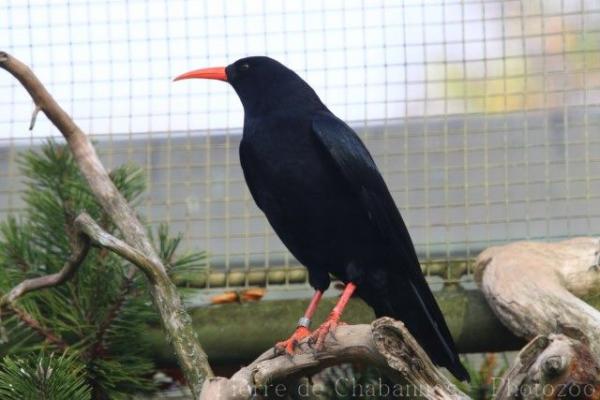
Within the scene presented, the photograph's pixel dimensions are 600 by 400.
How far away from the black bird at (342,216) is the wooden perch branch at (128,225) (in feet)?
1.67

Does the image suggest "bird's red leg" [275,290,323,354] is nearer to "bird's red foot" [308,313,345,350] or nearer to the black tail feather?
"bird's red foot" [308,313,345,350]

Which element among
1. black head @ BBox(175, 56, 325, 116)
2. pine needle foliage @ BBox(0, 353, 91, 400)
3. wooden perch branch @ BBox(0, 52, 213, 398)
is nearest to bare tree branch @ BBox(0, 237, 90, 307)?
wooden perch branch @ BBox(0, 52, 213, 398)

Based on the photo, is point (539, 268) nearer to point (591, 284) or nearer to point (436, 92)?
point (591, 284)

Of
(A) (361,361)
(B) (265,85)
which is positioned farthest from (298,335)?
(B) (265,85)

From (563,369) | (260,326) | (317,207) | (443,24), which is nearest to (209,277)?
(260,326)

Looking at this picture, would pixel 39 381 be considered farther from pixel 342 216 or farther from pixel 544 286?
pixel 544 286

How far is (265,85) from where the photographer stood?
5797 millimetres

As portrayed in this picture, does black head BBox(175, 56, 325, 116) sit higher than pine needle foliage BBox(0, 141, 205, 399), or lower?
higher

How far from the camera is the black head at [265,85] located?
5625 mm

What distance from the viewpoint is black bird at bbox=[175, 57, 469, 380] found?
5.23 m

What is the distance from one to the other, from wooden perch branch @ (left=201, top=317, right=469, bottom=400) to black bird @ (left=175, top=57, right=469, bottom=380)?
1.94ft

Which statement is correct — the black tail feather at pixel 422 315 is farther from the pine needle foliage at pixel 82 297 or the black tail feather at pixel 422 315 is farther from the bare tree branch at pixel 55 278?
the bare tree branch at pixel 55 278

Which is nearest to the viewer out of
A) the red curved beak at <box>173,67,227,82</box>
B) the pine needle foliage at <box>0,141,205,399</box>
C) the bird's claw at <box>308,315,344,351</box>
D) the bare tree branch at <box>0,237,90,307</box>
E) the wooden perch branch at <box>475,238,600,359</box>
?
the bird's claw at <box>308,315,344,351</box>

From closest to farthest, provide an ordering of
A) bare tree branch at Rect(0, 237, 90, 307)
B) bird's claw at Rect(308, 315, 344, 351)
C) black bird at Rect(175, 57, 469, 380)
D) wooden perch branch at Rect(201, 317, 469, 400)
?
wooden perch branch at Rect(201, 317, 469, 400) < bird's claw at Rect(308, 315, 344, 351) < bare tree branch at Rect(0, 237, 90, 307) < black bird at Rect(175, 57, 469, 380)
